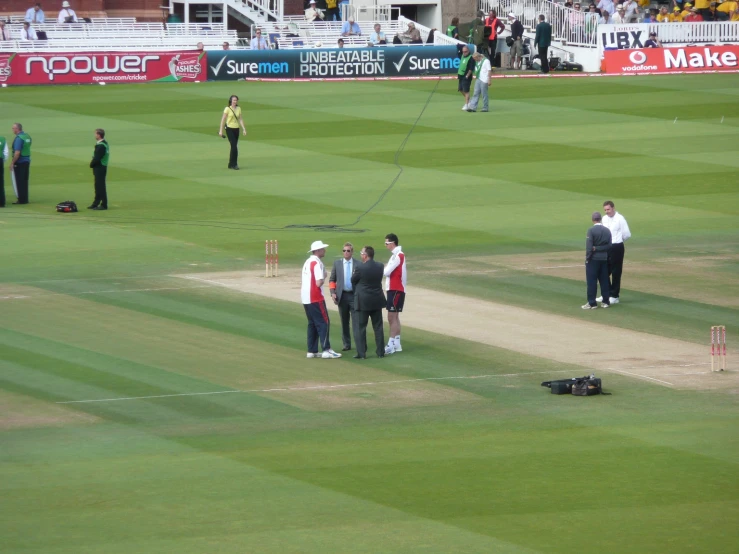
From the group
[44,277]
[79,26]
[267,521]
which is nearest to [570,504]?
[267,521]

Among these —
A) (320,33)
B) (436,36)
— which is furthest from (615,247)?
(320,33)

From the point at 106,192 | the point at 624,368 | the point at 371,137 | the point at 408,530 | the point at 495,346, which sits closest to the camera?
the point at 408,530

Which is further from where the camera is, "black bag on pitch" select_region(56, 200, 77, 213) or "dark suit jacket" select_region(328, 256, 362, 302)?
"black bag on pitch" select_region(56, 200, 77, 213)

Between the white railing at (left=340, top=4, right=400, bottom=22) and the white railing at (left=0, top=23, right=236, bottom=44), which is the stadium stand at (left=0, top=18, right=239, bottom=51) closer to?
the white railing at (left=0, top=23, right=236, bottom=44)

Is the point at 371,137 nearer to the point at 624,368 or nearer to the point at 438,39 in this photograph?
the point at 438,39

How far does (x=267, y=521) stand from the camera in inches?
521

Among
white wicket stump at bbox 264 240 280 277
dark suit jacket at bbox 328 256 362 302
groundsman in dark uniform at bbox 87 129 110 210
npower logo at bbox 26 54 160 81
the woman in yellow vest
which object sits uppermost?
npower logo at bbox 26 54 160 81

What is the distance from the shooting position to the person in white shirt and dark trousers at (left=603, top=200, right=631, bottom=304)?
23.6 metres

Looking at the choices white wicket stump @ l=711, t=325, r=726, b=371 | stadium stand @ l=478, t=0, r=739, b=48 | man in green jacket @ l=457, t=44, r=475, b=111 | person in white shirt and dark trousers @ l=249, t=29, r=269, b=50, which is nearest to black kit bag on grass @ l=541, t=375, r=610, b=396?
white wicket stump @ l=711, t=325, r=726, b=371

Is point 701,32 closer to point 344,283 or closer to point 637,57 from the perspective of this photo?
point 637,57

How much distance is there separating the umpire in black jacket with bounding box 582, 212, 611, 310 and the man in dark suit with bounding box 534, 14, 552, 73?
1234 inches

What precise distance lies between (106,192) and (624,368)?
1798cm

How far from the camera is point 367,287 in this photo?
65.5ft

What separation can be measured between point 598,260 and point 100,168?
1312cm
